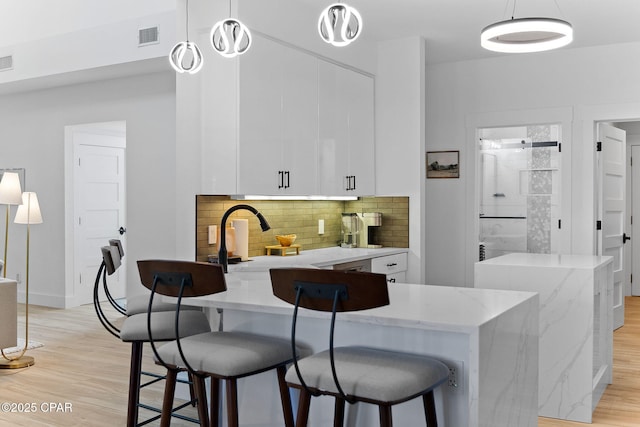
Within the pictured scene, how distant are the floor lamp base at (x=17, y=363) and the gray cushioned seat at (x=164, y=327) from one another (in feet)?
7.34

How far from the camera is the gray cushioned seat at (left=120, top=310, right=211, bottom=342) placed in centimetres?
288

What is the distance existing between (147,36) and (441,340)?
4.44 metres

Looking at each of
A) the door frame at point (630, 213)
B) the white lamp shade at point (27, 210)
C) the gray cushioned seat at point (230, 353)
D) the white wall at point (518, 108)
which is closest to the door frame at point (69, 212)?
the white lamp shade at point (27, 210)

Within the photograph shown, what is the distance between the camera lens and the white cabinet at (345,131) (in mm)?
5148

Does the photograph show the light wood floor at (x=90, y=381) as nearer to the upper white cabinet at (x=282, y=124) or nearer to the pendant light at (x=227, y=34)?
the upper white cabinet at (x=282, y=124)

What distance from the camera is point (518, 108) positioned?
6.26m

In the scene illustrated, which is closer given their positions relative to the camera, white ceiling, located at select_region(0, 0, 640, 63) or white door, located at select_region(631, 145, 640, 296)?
white ceiling, located at select_region(0, 0, 640, 63)

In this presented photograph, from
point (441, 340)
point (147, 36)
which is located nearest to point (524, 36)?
point (441, 340)

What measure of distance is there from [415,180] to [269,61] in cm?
195

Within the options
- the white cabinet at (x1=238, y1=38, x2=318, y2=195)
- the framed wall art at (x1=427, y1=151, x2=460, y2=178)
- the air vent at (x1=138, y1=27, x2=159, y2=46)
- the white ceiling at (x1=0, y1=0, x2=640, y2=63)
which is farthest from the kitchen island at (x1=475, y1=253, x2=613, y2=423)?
the air vent at (x1=138, y1=27, x2=159, y2=46)

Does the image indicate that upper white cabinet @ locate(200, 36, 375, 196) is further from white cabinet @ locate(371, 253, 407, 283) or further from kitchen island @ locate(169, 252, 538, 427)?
kitchen island @ locate(169, 252, 538, 427)

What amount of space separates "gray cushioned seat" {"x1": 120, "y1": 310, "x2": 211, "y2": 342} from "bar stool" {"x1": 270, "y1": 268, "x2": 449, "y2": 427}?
2.86 ft

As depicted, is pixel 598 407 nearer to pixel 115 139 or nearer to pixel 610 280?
pixel 610 280

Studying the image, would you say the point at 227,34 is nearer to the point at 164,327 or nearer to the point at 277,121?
the point at 164,327
